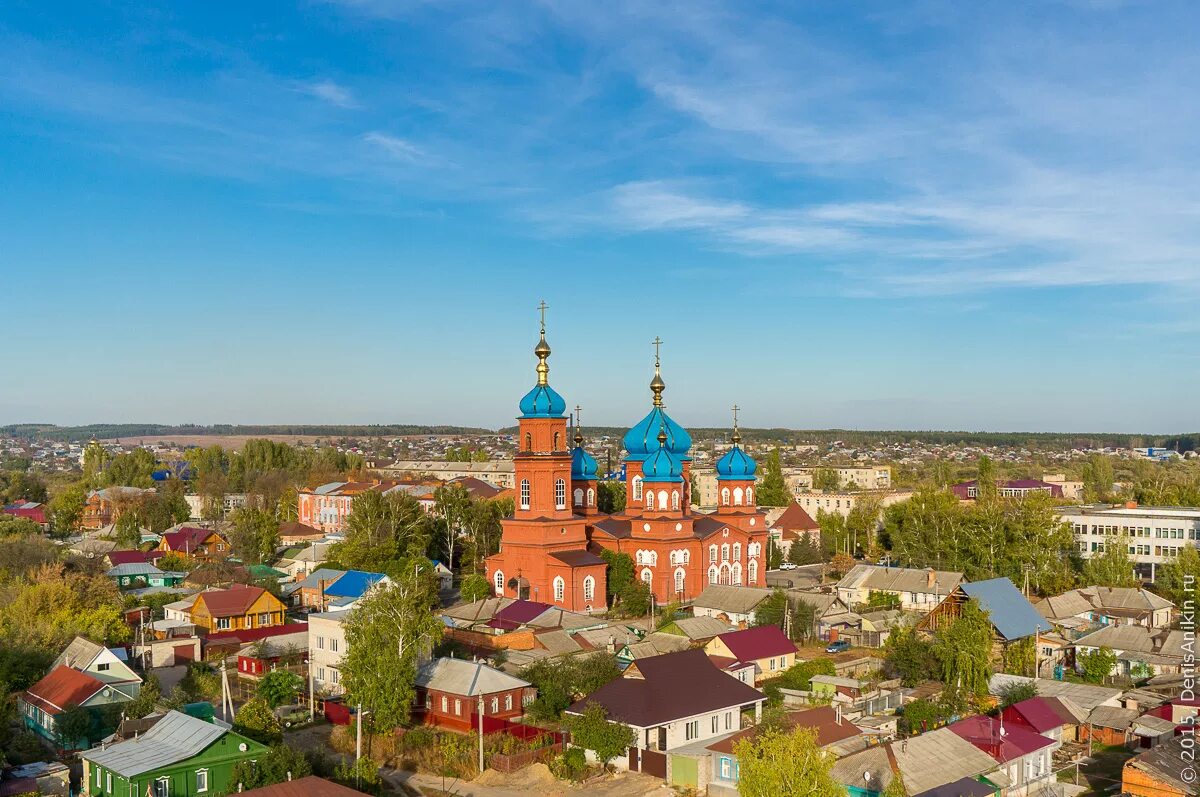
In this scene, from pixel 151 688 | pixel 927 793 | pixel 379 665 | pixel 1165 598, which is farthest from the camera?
pixel 1165 598

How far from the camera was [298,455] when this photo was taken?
89812 millimetres

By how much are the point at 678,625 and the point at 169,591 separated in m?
19.4

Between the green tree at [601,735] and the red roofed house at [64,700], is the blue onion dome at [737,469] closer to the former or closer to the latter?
the green tree at [601,735]

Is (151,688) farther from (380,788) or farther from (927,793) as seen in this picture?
(927,793)

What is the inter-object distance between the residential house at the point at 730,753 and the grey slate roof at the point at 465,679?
4549mm

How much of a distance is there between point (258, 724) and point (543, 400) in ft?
58.3

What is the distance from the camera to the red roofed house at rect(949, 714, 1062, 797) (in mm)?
19625

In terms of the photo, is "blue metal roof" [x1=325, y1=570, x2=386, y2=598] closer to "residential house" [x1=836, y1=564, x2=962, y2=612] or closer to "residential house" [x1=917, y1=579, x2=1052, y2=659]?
"residential house" [x1=836, y1=564, x2=962, y2=612]

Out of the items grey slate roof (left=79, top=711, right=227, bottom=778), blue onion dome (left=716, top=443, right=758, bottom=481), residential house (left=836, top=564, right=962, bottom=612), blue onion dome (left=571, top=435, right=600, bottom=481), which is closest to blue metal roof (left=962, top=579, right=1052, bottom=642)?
residential house (left=836, top=564, right=962, bottom=612)

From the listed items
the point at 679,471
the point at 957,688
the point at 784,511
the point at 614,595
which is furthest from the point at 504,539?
the point at 784,511

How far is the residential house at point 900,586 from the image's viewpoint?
3588 centimetres

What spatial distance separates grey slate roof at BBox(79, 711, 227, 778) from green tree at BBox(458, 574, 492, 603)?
16787mm

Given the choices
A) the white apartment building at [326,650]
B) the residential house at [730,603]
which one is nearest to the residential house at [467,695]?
the white apartment building at [326,650]

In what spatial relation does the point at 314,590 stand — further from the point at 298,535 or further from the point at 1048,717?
the point at 1048,717
